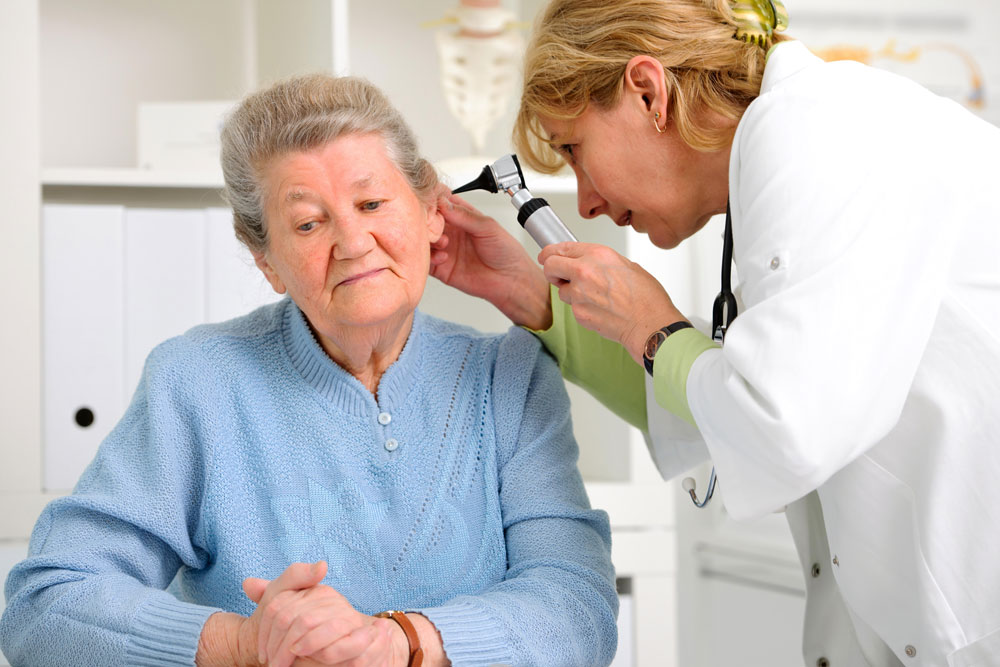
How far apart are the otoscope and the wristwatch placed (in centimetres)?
21

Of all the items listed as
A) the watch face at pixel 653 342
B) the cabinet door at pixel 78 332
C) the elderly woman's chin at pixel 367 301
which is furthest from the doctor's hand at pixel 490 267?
the cabinet door at pixel 78 332

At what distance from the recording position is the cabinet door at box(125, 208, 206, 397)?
70.0 inches

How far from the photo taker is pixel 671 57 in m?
1.19

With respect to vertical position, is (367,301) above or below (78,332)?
above

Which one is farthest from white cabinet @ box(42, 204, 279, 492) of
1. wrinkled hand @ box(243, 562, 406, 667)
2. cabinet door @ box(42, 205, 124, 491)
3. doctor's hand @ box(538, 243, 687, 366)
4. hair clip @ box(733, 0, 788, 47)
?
hair clip @ box(733, 0, 788, 47)

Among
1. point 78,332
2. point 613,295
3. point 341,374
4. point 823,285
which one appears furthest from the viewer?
point 78,332

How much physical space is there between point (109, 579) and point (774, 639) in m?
1.72

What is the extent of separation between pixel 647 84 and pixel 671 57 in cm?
4

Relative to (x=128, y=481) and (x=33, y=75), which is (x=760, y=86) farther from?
(x=33, y=75)

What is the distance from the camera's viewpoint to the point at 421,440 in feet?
4.20

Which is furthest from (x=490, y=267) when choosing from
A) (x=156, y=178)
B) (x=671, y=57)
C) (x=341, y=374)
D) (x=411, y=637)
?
(x=156, y=178)

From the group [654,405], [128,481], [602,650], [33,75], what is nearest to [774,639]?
[654,405]

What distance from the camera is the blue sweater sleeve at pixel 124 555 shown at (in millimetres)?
1045

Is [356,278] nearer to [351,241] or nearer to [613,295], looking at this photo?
[351,241]
